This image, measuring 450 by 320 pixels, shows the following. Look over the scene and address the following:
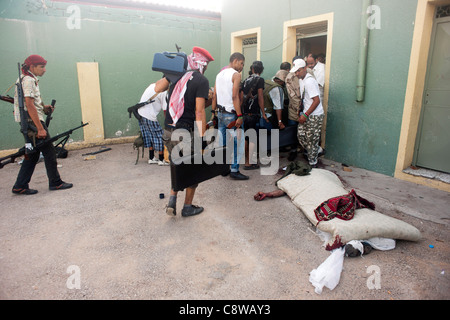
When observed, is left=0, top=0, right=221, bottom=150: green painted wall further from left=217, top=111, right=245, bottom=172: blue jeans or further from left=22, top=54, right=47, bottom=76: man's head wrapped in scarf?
left=217, top=111, right=245, bottom=172: blue jeans

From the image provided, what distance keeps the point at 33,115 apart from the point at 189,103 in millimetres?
2192

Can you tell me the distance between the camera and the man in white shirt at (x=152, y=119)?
210 inches

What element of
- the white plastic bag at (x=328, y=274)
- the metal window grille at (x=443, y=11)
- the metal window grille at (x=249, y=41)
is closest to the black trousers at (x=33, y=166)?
the white plastic bag at (x=328, y=274)

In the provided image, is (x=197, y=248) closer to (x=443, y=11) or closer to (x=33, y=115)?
(x=33, y=115)

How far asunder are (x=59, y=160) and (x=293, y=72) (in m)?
4.63

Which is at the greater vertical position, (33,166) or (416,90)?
(416,90)

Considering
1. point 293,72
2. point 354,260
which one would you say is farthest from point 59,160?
point 354,260

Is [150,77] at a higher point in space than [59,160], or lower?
higher

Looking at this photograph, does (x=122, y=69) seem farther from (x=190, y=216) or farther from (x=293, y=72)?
(x=190, y=216)

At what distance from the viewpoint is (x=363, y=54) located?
4926mm

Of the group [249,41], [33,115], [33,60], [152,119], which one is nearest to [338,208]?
[152,119]

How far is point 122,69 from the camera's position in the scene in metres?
Result: 7.30

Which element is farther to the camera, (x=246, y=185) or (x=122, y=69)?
(x=122, y=69)
